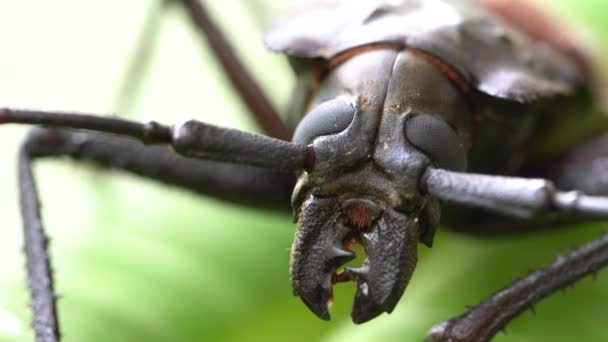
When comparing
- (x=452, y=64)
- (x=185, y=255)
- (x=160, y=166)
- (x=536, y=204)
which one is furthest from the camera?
(x=185, y=255)

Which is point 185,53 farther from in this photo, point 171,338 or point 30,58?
point 171,338

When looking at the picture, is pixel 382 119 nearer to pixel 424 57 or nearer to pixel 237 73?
pixel 424 57

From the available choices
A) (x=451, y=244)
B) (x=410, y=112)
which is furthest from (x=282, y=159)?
(x=451, y=244)

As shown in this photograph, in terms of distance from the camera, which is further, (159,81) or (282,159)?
(159,81)

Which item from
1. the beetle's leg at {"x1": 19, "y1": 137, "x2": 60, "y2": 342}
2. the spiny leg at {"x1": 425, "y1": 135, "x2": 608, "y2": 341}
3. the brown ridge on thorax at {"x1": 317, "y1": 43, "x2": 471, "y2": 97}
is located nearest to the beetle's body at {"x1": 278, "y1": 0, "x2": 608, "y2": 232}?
the brown ridge on thorax at {"x1": 317, "y1": 43, "x2": 471, "y2": 97}

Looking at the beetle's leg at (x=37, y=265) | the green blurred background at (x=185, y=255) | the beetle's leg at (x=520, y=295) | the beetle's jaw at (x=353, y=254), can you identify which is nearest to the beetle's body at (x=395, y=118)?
the beetle's jaw at (x=353, y=254)

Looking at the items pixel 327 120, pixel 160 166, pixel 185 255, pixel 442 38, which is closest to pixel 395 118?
pixel 327 120

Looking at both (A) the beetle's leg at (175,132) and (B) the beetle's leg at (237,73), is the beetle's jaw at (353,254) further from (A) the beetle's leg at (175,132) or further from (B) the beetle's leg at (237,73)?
(B) the beetle's leg at (237,73)

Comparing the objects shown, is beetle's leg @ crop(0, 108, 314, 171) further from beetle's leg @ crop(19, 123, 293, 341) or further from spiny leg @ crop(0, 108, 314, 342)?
beetle's leg @ crop(19, 123, 293, 341)
